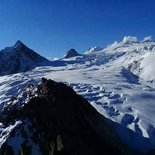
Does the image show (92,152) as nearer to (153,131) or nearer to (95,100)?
(153,131)

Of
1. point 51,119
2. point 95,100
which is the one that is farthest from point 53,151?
point 95,100

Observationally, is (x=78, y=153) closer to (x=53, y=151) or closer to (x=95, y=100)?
(x=53, y=151)

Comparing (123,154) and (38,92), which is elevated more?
(38,92)

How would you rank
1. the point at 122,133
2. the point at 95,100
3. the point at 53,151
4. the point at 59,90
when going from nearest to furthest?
the point at 53,151
the point at 59,90
the point at 122,133
the point at 95,100

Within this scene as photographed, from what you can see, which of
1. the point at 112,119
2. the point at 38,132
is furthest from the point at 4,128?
the point at 112,119

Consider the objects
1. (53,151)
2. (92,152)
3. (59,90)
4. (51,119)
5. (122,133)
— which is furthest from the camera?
(122,133)

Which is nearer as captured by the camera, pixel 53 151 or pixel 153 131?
pixel 53 151
